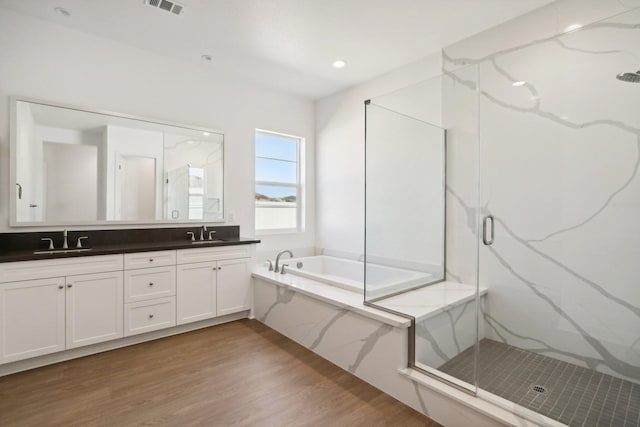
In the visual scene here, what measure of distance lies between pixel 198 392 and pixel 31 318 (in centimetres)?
138

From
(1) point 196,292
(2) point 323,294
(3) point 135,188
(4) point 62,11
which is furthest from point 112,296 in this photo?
(4) point 62,11

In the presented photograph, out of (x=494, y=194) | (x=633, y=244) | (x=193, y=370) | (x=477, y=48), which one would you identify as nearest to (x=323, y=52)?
(x=477, y=48)

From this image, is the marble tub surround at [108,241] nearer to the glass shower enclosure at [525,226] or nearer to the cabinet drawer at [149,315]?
the cabinet drawer at [149,315]

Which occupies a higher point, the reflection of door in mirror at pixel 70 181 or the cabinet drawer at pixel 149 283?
the reflection of door in mirror at pixel 70 181

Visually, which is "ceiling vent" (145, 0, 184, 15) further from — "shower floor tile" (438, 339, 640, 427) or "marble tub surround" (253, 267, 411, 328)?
"shower floor tile" (438, 339, 640, 427)

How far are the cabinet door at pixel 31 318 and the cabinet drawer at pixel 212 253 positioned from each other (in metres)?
0.91

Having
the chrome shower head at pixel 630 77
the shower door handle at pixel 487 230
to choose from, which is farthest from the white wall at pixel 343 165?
the chrome shower head at pixel 630 77

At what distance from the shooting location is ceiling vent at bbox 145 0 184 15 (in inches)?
94.2

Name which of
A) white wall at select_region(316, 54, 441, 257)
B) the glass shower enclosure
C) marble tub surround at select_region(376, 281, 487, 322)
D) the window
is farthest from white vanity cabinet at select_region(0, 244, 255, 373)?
marble tub surround at select_region(376, 281, 487, 322)

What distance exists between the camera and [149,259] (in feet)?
9.21

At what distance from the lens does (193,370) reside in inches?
92.2

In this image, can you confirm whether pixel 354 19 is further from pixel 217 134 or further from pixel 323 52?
pixel 217 134

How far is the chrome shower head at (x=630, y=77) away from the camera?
162cm

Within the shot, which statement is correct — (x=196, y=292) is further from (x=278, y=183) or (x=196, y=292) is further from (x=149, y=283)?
(x=278, y=183)
